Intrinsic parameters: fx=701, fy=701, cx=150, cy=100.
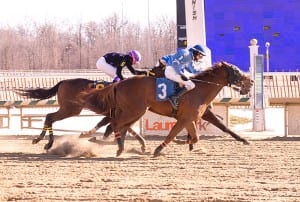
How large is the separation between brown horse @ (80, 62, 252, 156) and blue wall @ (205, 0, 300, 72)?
1149 cm

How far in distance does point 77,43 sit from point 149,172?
5366 cm

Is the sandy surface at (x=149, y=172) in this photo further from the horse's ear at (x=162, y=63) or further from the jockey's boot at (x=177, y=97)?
the horse's ear at (x=162, y=63)

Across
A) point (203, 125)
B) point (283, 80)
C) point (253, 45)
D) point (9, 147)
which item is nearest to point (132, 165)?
point (9, 147)

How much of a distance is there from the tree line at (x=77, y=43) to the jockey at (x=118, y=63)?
1496 inches

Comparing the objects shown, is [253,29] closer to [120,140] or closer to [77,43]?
[120,140]

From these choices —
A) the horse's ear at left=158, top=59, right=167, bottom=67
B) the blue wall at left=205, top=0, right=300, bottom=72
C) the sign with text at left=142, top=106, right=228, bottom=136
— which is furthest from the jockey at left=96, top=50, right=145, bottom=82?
the blue wall at left=205, top=0, right=300, bottom=72

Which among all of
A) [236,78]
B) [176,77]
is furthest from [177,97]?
[236,78]

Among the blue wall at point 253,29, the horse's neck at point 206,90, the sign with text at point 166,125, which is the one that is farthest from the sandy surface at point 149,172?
the blue wall at point 253,29

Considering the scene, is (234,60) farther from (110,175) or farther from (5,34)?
(5,34)

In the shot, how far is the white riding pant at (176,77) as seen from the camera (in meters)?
11.7

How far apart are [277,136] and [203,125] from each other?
171 centimetres

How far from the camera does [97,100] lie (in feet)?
42.3

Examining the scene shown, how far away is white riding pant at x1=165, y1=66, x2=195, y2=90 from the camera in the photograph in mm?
11711

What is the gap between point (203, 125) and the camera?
16.3 meters
